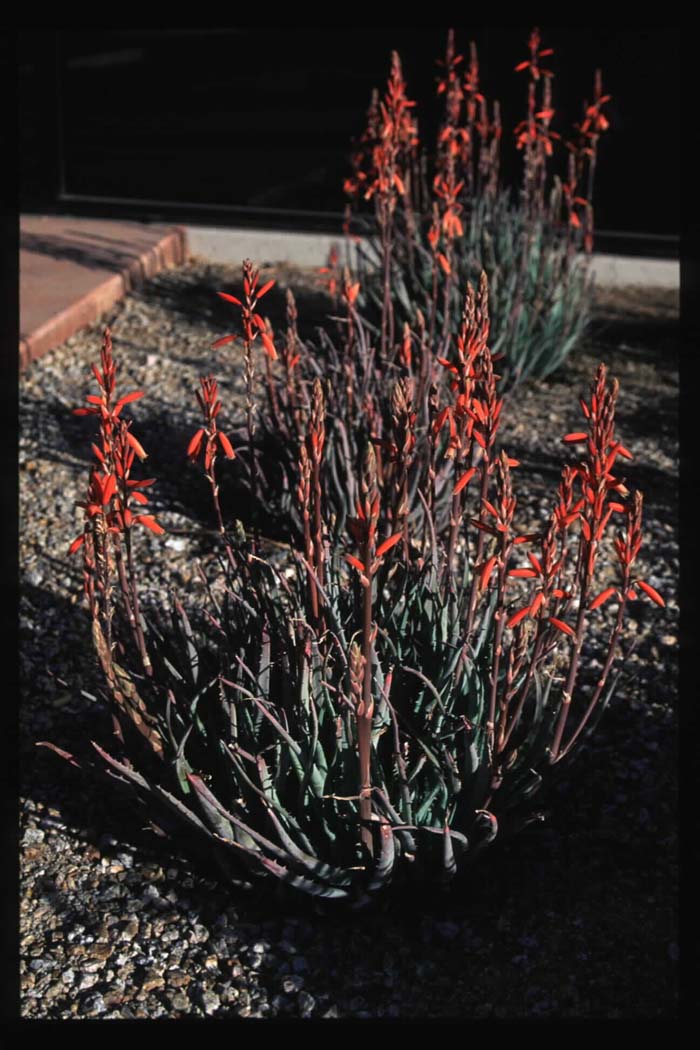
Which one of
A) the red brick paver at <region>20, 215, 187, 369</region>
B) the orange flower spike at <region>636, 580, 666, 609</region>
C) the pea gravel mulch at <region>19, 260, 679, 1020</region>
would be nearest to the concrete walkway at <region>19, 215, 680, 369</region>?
the red brick paver at <region>20, 215, 187, 369</region>

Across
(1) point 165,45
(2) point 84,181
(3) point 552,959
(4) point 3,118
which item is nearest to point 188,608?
(3) point 552,959

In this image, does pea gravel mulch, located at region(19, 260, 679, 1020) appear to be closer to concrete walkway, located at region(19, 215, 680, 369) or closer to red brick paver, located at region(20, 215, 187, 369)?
red brick paver, located at region(20, 215, 187, 369)

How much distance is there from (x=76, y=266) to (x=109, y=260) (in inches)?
7.6

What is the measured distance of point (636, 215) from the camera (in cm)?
773

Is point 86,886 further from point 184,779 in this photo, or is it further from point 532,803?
point 532,803

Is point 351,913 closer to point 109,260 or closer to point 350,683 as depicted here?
point 350,683

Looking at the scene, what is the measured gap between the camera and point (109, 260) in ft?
21.3

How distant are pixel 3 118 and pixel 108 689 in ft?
17.6

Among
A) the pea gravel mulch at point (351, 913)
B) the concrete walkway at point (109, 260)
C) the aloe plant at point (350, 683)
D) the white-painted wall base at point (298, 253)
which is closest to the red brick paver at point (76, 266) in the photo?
the concrete walkway at point (109, 260)

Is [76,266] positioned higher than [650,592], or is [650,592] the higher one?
[76,266]

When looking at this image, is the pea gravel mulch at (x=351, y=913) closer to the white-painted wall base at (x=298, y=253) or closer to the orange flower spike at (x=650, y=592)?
the orange flower spike at (x=650, y=592)

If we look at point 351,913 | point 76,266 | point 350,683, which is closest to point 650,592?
point 350,683

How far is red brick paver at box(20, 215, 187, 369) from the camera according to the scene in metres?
5.56

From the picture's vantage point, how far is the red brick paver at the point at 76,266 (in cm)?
556
